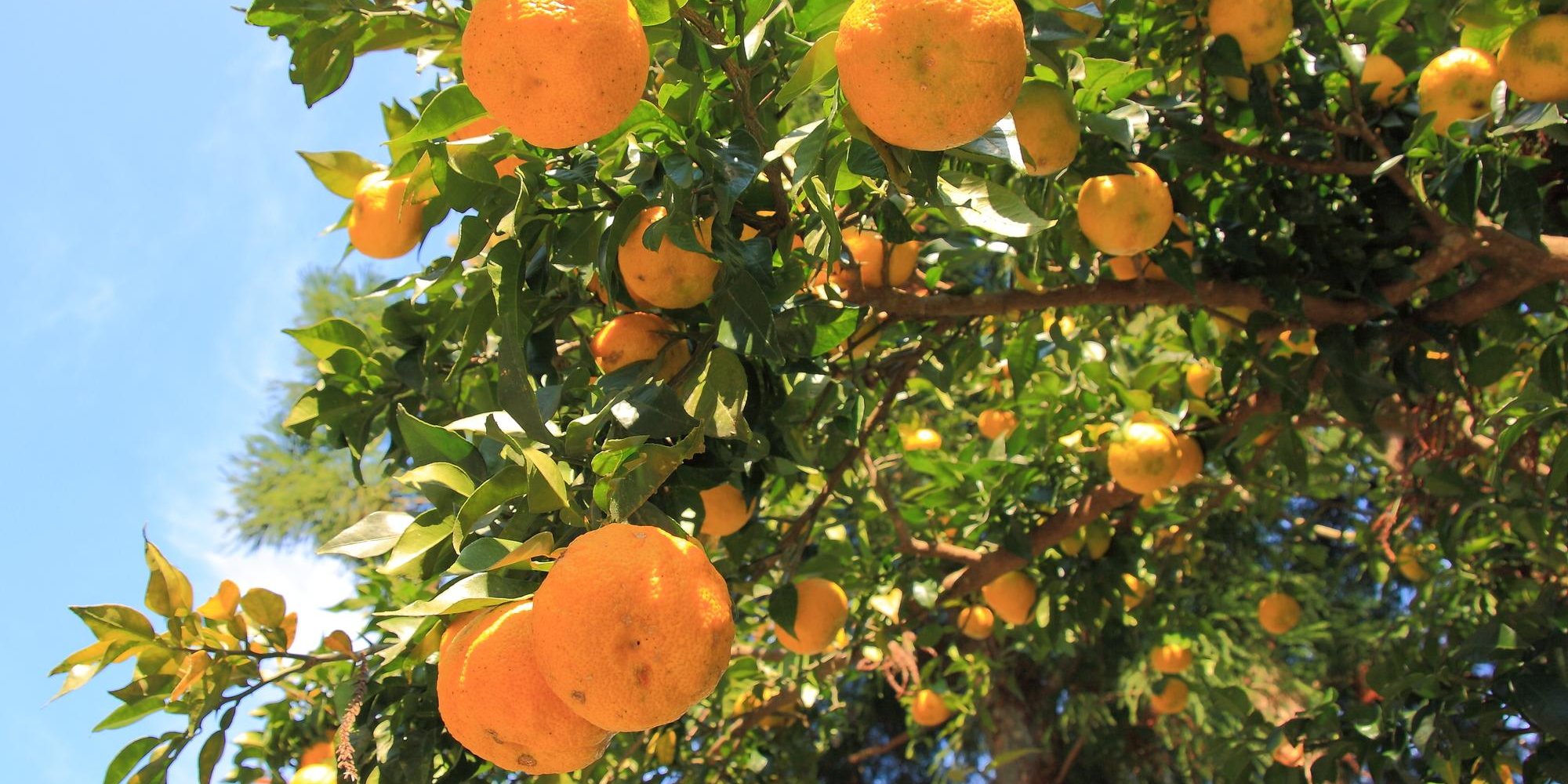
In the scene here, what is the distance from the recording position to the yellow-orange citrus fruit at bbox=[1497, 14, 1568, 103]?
1784 mm

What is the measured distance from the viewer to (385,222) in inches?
70.6

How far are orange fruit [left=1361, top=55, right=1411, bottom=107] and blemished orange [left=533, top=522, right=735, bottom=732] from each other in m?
2.00

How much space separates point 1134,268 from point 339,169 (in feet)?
5.53

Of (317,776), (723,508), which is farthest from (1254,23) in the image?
(317,776)

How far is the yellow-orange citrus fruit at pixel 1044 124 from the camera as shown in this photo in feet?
5.20

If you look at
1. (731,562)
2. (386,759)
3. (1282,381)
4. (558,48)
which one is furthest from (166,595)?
(1282,381)

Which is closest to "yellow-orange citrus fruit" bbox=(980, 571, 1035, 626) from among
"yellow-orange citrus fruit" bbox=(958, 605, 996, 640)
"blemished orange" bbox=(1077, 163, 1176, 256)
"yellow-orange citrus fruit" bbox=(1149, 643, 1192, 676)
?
"yellow-orange citrus fruit" bbox=(958, 605, 996, 640)

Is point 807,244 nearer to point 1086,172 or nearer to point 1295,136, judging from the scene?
point 1086,172

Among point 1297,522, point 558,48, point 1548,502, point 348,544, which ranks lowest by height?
point 1297,522

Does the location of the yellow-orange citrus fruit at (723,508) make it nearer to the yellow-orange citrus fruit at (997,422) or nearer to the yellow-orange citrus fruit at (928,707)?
the yellow-orange citrus fruit at (997,422)

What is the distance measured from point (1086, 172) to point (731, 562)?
40.5 inches

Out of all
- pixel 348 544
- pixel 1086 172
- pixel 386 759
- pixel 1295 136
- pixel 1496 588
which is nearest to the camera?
pixel 348 544

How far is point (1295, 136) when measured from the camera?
2.26 metres

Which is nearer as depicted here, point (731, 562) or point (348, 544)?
point (348, 544)
